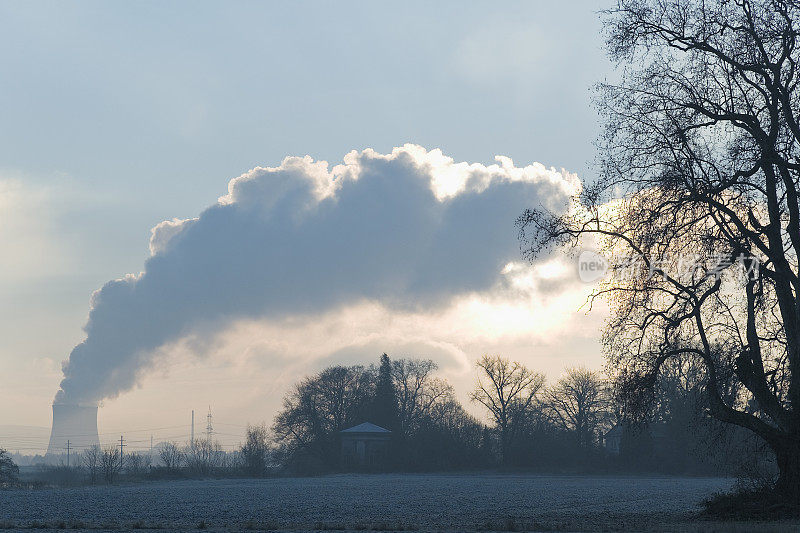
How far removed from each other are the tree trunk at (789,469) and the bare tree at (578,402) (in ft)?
200

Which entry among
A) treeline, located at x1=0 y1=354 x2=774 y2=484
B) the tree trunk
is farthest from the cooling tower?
the tree trunk

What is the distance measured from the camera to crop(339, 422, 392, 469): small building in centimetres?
7638

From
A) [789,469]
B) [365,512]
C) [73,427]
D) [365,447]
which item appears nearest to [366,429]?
[365,447]

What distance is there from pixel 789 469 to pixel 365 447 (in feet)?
200

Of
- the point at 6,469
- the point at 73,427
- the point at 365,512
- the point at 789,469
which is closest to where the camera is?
the point at 789,469

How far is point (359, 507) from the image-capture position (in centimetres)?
2544

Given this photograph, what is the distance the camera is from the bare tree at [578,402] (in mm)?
79938

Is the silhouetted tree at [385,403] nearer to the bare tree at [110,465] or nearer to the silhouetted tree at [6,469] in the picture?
the bare tree at [110,465]

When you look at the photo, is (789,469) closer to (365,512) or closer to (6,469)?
(365,512)

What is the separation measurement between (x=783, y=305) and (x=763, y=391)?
83.2 inches

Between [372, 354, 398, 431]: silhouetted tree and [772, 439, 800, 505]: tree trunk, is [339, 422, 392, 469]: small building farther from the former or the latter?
[772, 439, 800, 505]: tree trunk

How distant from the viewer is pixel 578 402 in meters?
81.1

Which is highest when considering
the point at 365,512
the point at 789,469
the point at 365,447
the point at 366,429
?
the point at 366,429

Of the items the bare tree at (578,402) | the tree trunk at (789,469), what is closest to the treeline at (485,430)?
the bare tree at (578,402)
